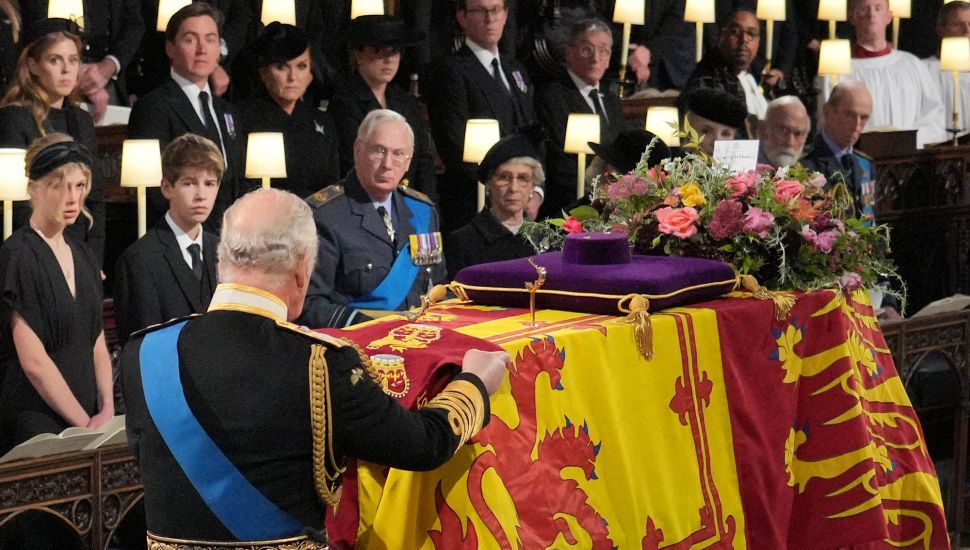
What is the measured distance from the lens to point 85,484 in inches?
151

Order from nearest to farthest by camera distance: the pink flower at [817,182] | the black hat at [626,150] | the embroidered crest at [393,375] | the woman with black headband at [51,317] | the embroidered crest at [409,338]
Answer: the embroidered crest at [393,375]
the embroidered crest at [409,338]
the pink flower at [817,182]
the woman with black headband at [51,317]
the black hat at [626,150]

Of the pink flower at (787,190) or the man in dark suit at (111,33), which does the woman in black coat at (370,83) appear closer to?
the man in dark suit at (111,33)

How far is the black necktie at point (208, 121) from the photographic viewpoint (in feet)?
20.7

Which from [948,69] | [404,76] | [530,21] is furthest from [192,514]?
[948,69]

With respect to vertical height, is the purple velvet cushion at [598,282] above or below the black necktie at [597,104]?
below

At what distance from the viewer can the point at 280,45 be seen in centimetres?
659

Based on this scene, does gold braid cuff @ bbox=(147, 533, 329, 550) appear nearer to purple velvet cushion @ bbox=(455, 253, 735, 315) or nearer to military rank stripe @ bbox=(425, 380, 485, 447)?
military rank stripe @ bbox=(425, 380, 485, 447)

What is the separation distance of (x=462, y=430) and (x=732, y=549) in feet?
3.80

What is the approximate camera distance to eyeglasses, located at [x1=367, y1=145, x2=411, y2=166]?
4.54 m

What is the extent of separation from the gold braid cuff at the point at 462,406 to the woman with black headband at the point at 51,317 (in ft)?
6.91

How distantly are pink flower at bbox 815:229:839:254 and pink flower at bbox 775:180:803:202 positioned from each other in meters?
0.13

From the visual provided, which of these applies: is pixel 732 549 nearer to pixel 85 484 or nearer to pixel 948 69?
pixel 85 484

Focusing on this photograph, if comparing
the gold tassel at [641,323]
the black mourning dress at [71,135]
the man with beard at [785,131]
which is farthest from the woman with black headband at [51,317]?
the man with beard at [785,131]

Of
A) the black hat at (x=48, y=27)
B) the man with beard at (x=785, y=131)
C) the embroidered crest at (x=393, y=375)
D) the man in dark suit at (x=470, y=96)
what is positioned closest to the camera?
the embroidered crest at (x=393, y=375)
